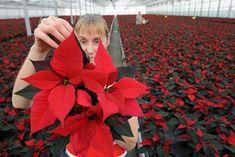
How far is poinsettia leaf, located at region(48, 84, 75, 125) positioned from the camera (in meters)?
0.46

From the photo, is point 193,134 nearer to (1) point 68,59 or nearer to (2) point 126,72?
(2) point 126,72

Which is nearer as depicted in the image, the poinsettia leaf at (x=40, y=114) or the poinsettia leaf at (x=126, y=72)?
the poinsettia leaf at (x=40, y=114)

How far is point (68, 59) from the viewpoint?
51 centimetres

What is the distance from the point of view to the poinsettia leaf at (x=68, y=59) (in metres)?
0.49

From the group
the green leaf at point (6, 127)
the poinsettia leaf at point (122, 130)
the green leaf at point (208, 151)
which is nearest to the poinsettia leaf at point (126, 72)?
the poinsettia leaf at point (122, 130)

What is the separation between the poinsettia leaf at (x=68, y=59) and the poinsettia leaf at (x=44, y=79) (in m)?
0.01

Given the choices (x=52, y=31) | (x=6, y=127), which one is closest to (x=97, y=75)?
(x=52, y=31)

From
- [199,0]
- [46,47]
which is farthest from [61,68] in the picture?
[199,0]

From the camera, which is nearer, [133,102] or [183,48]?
[133,102]

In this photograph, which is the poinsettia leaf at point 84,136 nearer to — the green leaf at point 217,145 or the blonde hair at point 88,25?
the blonde hair at point 88,25

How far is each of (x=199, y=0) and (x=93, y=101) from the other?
34.2 m

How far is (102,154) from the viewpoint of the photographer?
52cm

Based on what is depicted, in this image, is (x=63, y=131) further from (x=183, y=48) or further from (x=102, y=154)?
(x=183, y=48)

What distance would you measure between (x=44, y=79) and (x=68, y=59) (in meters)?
0.06
